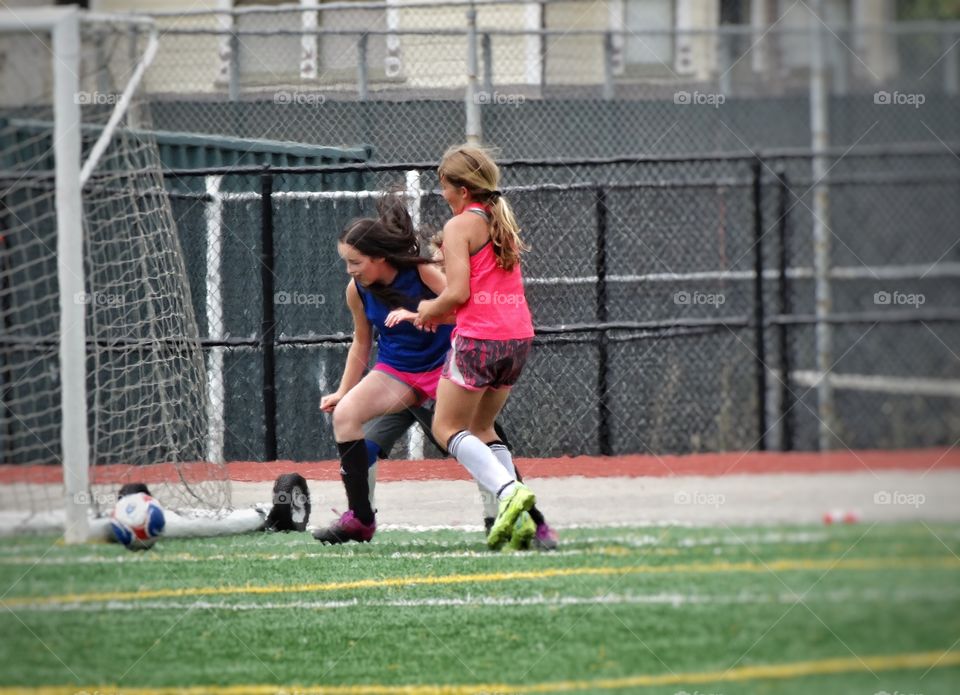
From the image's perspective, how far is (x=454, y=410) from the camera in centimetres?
689

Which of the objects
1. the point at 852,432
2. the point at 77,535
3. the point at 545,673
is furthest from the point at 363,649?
the point at 852,432

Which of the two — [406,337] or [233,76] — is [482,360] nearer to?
[406,337]

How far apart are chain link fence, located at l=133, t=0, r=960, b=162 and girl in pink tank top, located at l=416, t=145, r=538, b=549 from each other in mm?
2941

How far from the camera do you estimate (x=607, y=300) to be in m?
11.0

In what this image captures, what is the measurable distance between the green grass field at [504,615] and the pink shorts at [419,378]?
0.85m

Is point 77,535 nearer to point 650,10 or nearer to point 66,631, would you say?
point 66,631

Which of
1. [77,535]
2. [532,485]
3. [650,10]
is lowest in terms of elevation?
[532,485]

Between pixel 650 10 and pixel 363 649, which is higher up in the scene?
pixel 650 10

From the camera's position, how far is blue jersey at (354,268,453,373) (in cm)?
724

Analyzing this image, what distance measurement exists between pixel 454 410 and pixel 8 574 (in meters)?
2.19

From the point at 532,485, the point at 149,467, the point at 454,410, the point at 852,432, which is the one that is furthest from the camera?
the point at 532,485

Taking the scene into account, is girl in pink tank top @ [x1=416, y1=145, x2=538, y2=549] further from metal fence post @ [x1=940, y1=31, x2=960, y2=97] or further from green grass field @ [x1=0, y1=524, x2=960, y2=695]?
metal fence post @ [x1=940, y1=31, x2=960, y2=97]

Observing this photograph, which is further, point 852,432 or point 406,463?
point 406,463

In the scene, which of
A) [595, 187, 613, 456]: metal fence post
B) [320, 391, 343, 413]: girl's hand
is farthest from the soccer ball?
[595, 187, 613, 456]: metal fence post
